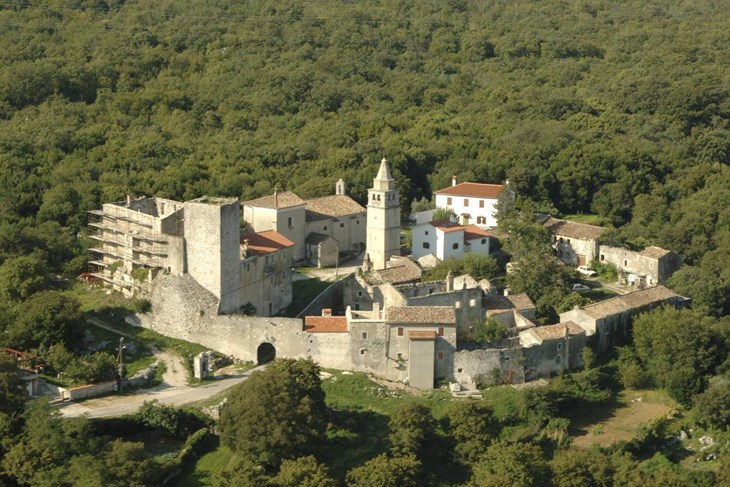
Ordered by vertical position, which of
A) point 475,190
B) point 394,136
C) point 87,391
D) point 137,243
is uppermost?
point 394,136

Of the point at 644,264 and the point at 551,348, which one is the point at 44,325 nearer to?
the point at 551,348

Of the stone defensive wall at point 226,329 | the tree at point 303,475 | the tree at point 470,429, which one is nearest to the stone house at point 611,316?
the tree at point 470,429

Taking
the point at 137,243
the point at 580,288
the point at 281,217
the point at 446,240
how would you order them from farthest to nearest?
the point at 446,240
the point at 281,217
the point at 580,288
the point at 137,243

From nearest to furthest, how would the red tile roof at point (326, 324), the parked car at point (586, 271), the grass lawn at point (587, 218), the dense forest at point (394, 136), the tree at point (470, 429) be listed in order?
the tree at point (470, 429) < the dense forest at point (394, 136) < the red tile roof at point (326, 324) < the parked car at point (586, 271) < the grass lawn at point (587, 218)

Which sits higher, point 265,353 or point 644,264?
point 644,264

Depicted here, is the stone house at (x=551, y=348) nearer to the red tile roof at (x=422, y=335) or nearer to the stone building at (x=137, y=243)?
the red tile roof at (x=422, y=335)

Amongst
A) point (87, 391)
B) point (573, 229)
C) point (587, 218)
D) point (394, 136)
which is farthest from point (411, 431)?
point (394, 136)
